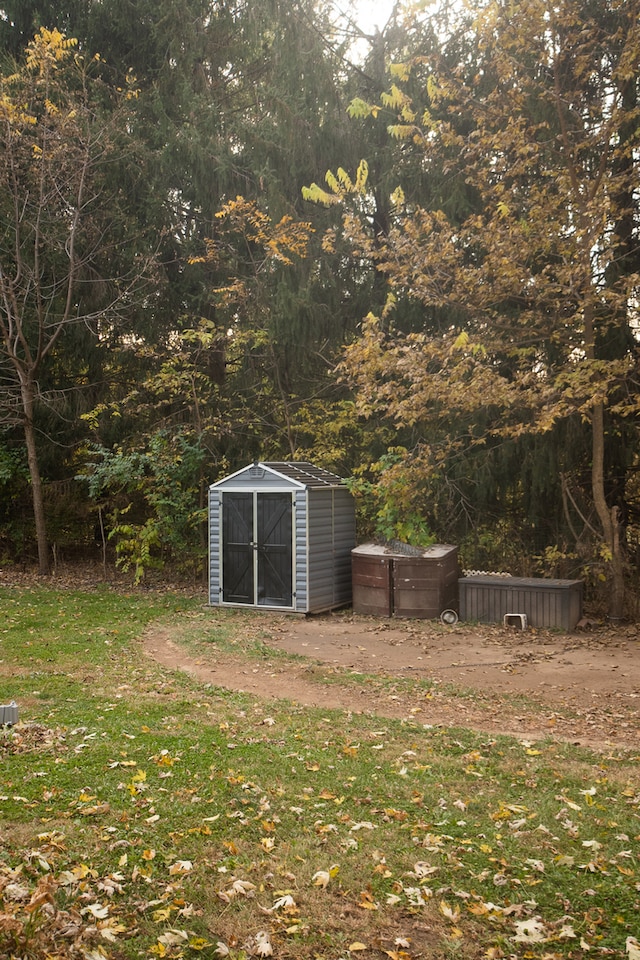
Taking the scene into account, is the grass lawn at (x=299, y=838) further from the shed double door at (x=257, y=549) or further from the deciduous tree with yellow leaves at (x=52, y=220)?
the deciduous tree with yellow leaves at (x=52, y=220)

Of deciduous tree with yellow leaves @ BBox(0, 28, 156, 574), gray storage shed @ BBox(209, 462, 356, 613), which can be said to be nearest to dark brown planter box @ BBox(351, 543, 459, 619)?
gray storage shed @ BBox(209, 462, 356, 613)

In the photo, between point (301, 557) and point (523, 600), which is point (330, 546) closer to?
point (301, 557)

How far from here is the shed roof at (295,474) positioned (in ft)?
41.5

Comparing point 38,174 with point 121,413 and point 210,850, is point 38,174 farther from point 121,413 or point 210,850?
A: point 210,850

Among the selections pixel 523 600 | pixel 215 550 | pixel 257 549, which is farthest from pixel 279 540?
pixel 523 600

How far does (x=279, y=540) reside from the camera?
1268 cm

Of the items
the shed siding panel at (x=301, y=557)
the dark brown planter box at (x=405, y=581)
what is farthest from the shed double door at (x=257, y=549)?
the dark brown planter box at (x=405, y=581)

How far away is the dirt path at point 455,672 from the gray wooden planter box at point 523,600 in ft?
1.09

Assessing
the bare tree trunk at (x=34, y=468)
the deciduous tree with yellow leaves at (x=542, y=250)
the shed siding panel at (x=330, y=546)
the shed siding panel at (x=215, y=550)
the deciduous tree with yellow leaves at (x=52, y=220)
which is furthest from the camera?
the bare tree trunk at (x=34, y=468)

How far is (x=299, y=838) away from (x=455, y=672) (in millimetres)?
4603

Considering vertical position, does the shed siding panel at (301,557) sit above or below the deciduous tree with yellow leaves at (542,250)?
below

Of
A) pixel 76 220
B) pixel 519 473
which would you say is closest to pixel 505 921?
pixel 519 473

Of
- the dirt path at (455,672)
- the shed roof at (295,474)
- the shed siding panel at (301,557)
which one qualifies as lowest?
the dirt path at (455,672)

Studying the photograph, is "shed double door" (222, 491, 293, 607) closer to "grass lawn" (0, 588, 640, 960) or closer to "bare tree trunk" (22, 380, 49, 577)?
"bare tree trunk" (22, 380, 49, 577)
